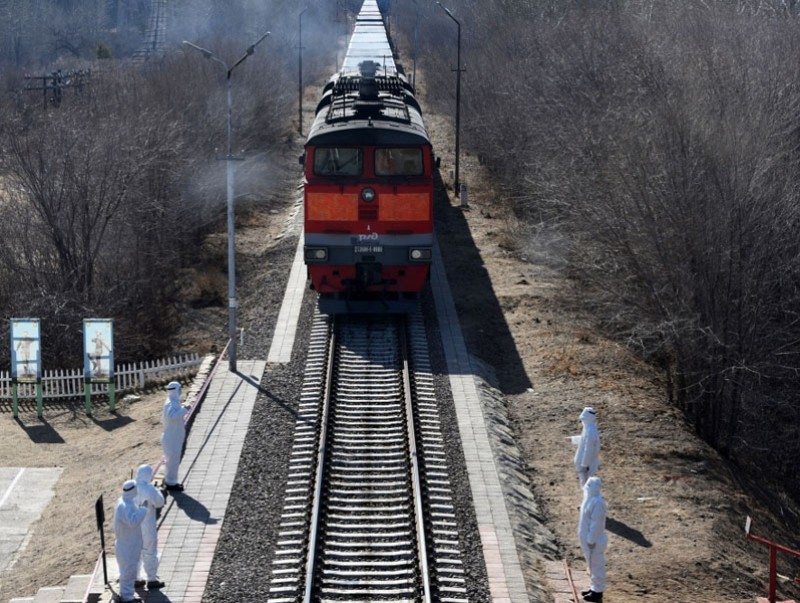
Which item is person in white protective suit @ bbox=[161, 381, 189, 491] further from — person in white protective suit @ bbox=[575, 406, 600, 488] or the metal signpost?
the metal signpost

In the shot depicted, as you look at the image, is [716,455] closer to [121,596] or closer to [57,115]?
[121,596]

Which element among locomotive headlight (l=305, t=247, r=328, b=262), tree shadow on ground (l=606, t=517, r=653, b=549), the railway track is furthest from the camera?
locomotive headlight (l=305, t=247, r=328, b=262)

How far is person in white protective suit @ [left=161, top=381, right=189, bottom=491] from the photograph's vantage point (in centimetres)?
1409

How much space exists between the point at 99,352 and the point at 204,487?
21.7ft

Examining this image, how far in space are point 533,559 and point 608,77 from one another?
16936 mm

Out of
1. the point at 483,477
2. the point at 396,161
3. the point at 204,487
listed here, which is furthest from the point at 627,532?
the point at 396,161

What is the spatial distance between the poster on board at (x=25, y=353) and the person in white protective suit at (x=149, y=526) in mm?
9340

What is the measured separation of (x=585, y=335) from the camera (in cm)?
2134

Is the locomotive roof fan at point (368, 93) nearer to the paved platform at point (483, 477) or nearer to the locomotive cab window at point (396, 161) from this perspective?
the locomotive cab window at point (396, 161)

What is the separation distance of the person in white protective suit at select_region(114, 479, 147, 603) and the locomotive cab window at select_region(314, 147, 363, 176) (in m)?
9.97

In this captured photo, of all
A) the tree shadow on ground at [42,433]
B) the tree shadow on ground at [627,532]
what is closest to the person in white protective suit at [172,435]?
the tree shadow on ground at [627,532]

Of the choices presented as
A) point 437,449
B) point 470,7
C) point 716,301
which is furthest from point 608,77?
point 470,7

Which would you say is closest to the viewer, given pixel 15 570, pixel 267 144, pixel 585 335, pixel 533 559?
pixel 533 559

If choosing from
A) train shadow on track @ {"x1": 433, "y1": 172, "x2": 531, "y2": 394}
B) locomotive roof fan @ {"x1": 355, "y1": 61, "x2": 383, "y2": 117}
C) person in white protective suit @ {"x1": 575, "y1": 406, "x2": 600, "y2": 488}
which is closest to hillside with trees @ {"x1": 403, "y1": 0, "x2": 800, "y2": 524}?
train shadow on track @ {"x1": 433, "y1": 172, "x2": 531, "y2": 394}
